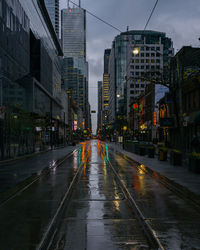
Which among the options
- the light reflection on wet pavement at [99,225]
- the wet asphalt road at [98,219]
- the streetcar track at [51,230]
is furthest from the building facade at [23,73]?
the streetcar track at [51,230]

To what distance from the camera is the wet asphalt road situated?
6.36 metres

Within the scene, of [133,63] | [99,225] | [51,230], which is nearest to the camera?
[51,230]

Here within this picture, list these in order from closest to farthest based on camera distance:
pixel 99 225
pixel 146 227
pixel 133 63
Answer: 1. pixel 146 227
2. pixel 99 225
3. pixel 133 63

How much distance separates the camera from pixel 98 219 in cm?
823

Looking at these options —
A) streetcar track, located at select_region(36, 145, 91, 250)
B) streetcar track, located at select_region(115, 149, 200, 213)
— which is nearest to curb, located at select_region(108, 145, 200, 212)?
streetcar track, located at select_region(115, 149, 200, 213)

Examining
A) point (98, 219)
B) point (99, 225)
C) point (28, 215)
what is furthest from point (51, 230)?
point (28, 215)

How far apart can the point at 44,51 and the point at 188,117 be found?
48.8m

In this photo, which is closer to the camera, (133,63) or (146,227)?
(146,227)

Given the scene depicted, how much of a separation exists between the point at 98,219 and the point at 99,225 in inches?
23.6

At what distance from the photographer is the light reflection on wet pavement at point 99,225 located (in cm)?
625

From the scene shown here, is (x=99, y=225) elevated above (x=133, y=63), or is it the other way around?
(x=133, y=63)

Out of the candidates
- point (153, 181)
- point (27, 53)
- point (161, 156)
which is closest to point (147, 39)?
point (27, 53)

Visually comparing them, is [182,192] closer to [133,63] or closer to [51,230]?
[51,230]

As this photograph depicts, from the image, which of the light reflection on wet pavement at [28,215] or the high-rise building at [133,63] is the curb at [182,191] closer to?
the light reflection on wet pavement at [28,215]
